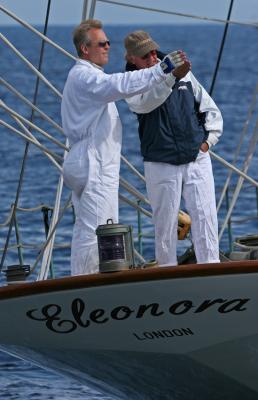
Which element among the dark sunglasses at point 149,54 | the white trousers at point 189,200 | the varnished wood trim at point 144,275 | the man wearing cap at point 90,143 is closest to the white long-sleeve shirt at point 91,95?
the man wearing cap at point 90,143

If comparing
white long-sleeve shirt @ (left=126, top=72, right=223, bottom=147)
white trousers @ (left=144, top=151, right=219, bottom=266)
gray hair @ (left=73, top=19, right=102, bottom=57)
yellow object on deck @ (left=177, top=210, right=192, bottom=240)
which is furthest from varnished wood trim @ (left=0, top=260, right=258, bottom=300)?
gray hair @ (left=73, top=19, right=102, bottom=57)

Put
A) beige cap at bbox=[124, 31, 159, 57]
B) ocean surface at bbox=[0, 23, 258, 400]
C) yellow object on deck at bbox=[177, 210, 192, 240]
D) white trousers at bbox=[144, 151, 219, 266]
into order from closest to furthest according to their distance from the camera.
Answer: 1. beige cap at bbox=[124, 31, 159, 57]
2. white trousers at bbox=[144, 151, 219, 266]
3. yellow object on deck at bbox=[177, 210, 192, 240]
4. ocean surface at bbox=[0, 23, 258, 400]

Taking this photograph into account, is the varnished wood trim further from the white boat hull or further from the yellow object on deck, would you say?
the yellow object on deck

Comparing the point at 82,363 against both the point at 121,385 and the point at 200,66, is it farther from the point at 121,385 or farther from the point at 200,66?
the point at 200,66

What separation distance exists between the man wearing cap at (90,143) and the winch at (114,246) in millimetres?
285

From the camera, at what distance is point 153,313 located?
9297 mm

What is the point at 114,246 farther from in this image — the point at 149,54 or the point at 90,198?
the point at 149,54

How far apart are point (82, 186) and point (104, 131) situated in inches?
13.4

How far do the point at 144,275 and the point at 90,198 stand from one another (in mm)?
596

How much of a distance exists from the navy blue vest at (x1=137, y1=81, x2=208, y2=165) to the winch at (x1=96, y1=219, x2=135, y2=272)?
0.54m

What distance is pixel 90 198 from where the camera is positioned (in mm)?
9391

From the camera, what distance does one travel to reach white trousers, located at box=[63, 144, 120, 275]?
9.38 metres

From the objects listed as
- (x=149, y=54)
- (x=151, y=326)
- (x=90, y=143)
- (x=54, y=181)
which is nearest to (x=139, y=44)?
(x=149, y=54)

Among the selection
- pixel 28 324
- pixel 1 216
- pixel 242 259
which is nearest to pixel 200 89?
pixel 242 259
